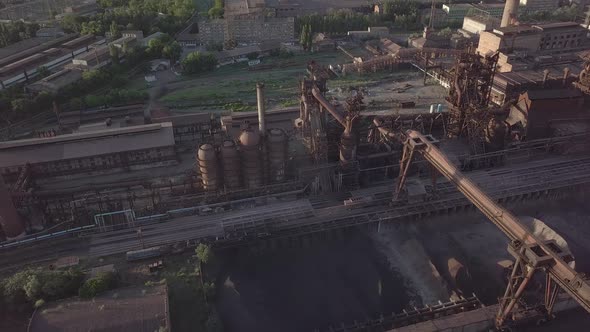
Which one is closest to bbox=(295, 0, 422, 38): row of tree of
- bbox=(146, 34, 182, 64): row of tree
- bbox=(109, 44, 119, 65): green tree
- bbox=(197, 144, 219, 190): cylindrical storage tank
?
bbox=(146, 34, 182, 64): row of tree

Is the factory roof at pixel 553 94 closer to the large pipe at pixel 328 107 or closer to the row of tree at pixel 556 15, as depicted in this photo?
the large pipe at pixel 328 107

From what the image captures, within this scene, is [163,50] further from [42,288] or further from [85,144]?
[42,288]

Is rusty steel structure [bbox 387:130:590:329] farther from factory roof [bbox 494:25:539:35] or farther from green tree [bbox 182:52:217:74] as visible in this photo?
green tree [bbox 182:52:217:74]

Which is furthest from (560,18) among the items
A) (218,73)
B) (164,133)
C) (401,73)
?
(164,133)

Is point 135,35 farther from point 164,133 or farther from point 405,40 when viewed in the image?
point 405,40

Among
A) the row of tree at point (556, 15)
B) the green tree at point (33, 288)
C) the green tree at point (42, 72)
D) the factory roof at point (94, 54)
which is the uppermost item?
the row of tree at point (556, 15)

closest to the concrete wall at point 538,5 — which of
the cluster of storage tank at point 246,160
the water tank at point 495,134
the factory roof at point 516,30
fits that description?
the factory roof at point 516,30

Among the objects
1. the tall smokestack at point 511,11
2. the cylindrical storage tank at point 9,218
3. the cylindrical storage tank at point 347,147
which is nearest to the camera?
the cylindrical storage tank at point 9,218
